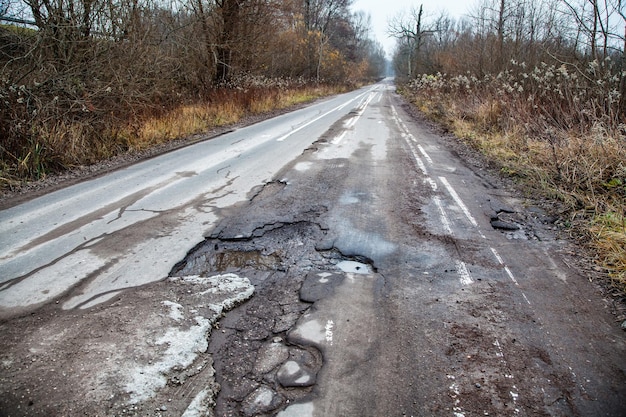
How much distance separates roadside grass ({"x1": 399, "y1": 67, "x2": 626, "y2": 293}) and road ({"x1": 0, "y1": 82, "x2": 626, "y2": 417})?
1.26ft

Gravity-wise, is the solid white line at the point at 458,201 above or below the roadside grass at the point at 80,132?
below

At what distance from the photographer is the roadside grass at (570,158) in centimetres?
448

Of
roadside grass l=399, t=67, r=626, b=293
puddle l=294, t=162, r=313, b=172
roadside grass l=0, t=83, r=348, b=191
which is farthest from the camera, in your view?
puddle l=294, t=162, r=313, b=172

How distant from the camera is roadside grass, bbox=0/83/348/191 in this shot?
22.3ft

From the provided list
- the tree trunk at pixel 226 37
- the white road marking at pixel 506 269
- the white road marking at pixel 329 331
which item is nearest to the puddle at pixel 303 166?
the white road marking at pixel 506 269

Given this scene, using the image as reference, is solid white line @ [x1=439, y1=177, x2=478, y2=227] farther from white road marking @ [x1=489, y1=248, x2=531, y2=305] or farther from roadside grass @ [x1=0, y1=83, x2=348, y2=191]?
roadside grass @ [x1=0, y1=83, x2=348, y2=191]

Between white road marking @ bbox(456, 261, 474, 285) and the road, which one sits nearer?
the road

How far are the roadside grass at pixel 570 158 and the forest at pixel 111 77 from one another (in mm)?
7961

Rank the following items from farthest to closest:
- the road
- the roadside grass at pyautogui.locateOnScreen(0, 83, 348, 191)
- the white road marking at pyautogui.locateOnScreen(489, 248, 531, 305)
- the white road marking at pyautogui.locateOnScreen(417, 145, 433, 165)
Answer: the white road marking at pyautogui.locateOnScreen(417, 145, 433, 165) → the roadside grass at pyautogui.locateOnScreen(0, 83, 348, 191) → the white road marking at pyautogui.locateOnScreen(489, 248, 531, 305) → the road

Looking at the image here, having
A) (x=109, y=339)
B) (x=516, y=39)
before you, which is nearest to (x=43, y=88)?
(x=109, y=339)

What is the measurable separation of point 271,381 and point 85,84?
8.57 meters

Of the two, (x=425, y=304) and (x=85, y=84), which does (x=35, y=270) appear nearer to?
(x=425, y=304)

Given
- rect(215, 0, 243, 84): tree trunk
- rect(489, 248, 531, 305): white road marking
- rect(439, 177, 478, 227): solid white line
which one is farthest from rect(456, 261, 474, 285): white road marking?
rect(215, 0, 243, 84): tree trunk

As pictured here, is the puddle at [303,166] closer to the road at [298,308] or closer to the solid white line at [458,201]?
the road at [298,308]
